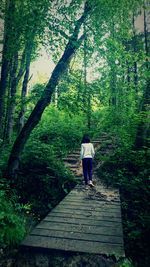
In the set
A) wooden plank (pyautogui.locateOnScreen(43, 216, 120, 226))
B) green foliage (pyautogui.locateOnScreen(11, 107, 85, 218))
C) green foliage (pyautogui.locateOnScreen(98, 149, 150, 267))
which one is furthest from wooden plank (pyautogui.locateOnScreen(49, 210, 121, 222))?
green foliage (pyautogui.locateOnScreen(11, 107, 85, 218))

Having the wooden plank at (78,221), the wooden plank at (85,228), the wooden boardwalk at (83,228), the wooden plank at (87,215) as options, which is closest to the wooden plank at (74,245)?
the wooden boardwalk at (83,228)

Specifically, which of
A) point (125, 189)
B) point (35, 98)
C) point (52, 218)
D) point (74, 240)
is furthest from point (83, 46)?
point (74, 240)

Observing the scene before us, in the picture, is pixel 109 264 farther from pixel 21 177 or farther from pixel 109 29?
pixel 109 29

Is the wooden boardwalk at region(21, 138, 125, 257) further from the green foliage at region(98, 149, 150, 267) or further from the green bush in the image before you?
the green foliage at region(98, 149, 150, 267)

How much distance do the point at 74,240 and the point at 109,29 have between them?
807 cm

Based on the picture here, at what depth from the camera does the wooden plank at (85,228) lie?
527 cm

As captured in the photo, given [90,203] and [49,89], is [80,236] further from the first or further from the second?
[49,89]

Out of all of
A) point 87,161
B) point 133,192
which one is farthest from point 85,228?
point 87,161

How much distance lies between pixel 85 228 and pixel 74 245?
977 mm

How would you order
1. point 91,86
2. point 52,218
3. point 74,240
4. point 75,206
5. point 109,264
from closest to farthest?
point 109,264 → point 74,240 → point 52,218 → point 75,206 → point 91,86

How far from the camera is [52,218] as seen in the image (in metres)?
6.03

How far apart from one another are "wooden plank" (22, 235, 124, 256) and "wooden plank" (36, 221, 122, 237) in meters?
0.56

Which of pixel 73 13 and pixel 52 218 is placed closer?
pixel 52 218

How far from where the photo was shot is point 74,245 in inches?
179
